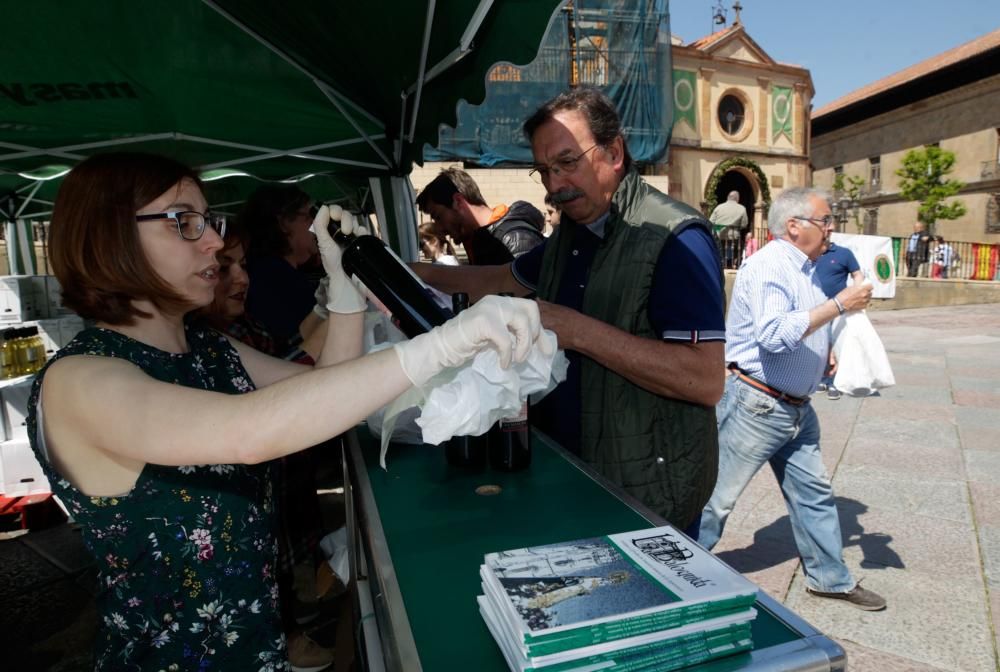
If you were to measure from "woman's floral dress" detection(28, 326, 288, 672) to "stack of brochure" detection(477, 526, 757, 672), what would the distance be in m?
0.68

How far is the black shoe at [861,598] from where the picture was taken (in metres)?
2.89

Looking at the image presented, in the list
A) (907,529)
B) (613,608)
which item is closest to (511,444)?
(613,608)

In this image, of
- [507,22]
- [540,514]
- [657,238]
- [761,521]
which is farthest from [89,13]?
[761,521]

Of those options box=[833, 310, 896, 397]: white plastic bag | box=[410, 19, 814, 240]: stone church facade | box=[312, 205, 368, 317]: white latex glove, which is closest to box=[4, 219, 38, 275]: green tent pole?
box=[312, 205, 368, 317]: white latex glove

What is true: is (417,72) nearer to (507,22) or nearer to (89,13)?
(507,22)

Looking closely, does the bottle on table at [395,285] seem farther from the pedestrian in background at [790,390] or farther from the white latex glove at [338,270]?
the pedestrian in background at [790,390]

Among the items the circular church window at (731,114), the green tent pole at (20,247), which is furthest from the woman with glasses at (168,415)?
the circular church window at (731,114)

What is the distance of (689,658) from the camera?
871mm

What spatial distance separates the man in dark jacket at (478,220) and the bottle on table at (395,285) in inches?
89.3

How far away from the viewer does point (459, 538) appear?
1267mm

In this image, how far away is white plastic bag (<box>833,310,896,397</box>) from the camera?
361 centimetres

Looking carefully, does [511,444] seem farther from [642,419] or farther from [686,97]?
[686,97]

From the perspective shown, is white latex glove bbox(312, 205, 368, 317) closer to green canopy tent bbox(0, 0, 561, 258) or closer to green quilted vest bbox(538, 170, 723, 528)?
green quilted vest bbox(538, 170, 723, 528)

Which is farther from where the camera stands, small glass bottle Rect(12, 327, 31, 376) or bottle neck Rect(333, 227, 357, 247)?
small glass bottle Rect(12, 327, 31, 376)
